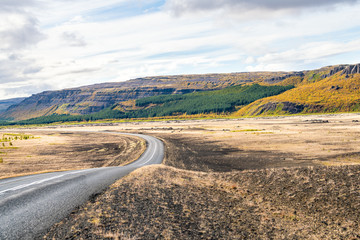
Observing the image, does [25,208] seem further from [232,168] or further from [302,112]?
[302,112]

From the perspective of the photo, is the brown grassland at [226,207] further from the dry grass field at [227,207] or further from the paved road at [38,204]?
the paved road at [38,204]

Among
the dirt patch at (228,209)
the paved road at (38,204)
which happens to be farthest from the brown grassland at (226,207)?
the paved road at (38,204)

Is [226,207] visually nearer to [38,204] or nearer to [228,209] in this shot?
[228,209]

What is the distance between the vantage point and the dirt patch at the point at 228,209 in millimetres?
10195

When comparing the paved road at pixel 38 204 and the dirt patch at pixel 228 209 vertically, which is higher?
the paved road at pixel 38 204

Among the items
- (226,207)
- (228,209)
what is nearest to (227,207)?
(226,207)

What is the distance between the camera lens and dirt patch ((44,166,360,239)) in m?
10.2

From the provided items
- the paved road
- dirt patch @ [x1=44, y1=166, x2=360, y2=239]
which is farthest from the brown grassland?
the paved road

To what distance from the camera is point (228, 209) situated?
45.6 feet

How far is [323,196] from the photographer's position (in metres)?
14.6

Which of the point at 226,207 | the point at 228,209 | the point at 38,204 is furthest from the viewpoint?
the point at 226,207

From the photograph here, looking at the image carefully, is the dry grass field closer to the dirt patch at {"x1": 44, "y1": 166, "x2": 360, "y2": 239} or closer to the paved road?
the dirt patch at {"x1": 44, "y1": 166, "x2": 360, "y2": 239}

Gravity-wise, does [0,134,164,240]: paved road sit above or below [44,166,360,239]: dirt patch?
above

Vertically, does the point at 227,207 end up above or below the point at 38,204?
below
